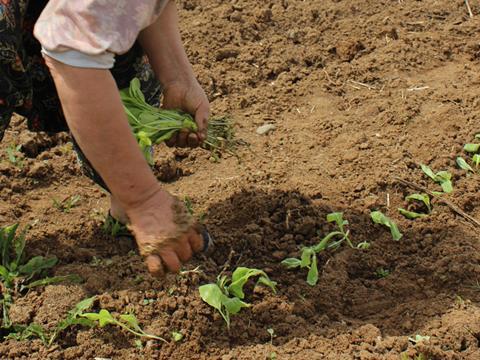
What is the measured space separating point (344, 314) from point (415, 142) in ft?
3.52

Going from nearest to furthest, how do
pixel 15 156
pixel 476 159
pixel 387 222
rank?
1. pixel 387 222
2. pixel 476 159
3. pixel 15 156

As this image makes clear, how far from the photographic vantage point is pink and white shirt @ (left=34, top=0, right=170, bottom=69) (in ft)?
6.64

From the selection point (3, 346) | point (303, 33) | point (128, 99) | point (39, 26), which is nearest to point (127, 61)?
point (128, 99)

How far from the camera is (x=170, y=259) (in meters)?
2.24

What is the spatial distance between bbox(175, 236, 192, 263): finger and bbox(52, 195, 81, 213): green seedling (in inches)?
40.8

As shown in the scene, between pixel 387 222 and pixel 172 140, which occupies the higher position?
Answer: pixel 172 140

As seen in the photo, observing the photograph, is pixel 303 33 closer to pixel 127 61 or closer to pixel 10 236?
pixel 127 61

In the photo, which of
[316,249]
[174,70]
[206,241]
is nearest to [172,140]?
[174,70]

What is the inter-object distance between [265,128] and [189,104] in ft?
3.07

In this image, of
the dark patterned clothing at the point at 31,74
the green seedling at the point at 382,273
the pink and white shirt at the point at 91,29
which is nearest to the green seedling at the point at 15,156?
the dark patterned clothing at the point at 31,74

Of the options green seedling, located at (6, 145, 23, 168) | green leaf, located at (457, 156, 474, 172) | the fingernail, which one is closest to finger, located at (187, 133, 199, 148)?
the fingernail

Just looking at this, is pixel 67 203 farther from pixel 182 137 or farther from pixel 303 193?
pixel 303 193

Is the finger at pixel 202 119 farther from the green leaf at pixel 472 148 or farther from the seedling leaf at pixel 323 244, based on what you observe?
the green leaf at pixel 472 148

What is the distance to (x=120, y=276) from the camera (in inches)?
108
